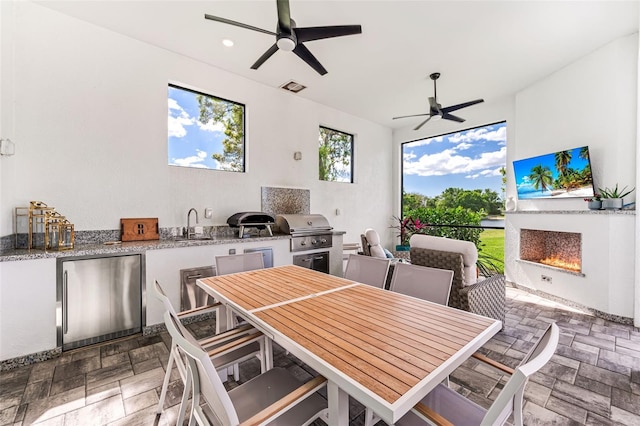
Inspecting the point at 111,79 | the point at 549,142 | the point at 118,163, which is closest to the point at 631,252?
the point at 549,142

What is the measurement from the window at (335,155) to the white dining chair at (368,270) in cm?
298

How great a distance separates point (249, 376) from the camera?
2.02 meters

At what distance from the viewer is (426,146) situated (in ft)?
20.6

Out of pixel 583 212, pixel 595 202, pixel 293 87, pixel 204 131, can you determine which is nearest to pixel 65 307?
pixel 204 131

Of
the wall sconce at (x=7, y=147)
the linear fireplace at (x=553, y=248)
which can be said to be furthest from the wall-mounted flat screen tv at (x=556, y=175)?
the wall sconce at (x=7, y=147)

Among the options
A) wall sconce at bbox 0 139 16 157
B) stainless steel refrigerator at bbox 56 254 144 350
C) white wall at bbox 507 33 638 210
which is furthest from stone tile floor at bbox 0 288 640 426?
white wall at bbox 507 33 638 210

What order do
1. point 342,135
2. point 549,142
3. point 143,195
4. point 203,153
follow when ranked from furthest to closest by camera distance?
→ point 342,135 → point 549,142 → point 203,153 → point 143,195

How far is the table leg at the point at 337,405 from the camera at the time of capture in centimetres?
93

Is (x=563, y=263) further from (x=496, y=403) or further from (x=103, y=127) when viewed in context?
(x=103, y=127)

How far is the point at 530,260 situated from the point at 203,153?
5178 mm

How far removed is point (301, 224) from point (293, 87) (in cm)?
218

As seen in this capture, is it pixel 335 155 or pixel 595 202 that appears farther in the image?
pixel 335 155

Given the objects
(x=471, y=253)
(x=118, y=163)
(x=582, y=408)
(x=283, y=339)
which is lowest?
(x=582, y=408)

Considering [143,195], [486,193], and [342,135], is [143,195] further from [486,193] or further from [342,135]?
[486,193]
